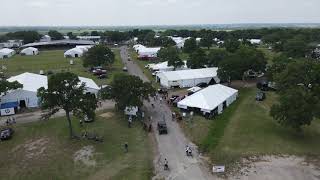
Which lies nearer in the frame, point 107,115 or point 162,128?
point 162,128

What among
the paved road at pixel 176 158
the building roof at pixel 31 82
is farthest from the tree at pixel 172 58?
the paved road at pixel 176 158

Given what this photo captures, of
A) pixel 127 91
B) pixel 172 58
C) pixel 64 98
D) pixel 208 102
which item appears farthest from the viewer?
pixel 172 58

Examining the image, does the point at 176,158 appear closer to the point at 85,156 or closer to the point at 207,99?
the point at 85,156

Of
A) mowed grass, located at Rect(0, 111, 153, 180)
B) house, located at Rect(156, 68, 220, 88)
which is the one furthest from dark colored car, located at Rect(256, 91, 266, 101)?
mowed grass, located at Rect(0, 111, 153, 180)

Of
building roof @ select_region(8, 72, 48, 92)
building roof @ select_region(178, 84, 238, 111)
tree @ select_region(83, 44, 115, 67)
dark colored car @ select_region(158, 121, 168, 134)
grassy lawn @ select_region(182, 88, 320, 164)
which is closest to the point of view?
grassy lawn @ select_region(182, 88, 320, 164)

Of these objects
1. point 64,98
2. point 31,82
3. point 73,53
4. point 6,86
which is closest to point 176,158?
point 64,98

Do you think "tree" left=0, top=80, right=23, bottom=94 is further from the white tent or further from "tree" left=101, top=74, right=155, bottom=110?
the white tent

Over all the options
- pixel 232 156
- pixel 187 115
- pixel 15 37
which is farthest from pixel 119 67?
pixel 15 37
